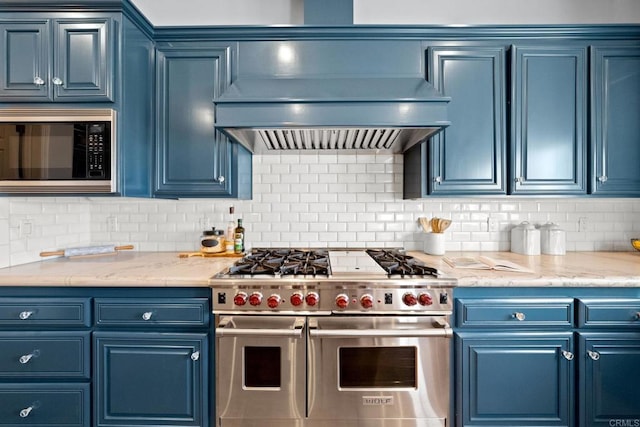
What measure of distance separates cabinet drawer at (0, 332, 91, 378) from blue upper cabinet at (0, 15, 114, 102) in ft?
4.22

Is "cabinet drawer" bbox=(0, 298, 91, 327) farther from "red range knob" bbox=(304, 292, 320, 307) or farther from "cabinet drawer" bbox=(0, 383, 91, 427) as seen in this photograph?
"red range knob" bbox=(304, 292, 320, 307)

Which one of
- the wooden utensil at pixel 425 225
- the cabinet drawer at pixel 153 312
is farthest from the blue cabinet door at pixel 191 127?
the wooden utensil at pixel 425 225

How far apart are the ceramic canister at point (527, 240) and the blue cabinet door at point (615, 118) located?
44cm

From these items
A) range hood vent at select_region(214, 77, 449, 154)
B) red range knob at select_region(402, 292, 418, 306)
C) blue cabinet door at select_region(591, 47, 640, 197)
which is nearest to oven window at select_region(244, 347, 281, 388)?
red range knob at select_region(402, 292, 418, 306)

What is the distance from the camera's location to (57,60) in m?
1.86

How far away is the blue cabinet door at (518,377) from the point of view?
170 cm

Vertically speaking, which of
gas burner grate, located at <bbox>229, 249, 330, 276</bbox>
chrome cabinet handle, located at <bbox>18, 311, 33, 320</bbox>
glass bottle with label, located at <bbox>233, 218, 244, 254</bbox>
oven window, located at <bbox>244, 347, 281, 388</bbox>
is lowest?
oven window, located at <bbox>244, 347, 281, 388</bbox>

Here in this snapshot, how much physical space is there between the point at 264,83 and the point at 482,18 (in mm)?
1854

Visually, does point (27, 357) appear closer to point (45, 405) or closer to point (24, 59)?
point (45, 405)

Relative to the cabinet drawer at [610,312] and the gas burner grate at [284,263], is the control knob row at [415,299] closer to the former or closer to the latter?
the gas burner grate at [284,263]

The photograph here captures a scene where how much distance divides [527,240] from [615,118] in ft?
3.07

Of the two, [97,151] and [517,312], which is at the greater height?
[97,151]

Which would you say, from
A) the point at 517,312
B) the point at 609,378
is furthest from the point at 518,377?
the point at 609,378

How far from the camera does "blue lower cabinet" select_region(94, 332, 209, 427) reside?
169 cm
